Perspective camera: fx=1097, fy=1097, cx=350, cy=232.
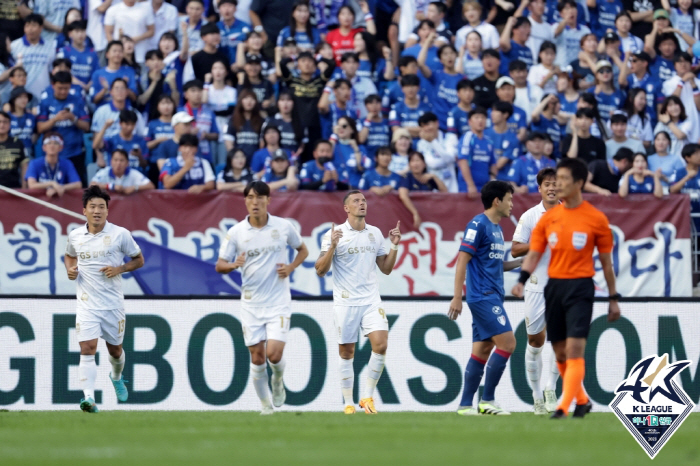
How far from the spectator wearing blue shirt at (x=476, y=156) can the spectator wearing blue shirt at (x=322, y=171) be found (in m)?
1.78

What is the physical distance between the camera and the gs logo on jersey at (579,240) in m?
9.14

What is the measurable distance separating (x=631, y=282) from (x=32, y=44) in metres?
10.3

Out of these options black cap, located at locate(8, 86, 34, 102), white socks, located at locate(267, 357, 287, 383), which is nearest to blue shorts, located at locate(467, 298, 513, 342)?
white socks, located at locate(267, 357, 287, 383)

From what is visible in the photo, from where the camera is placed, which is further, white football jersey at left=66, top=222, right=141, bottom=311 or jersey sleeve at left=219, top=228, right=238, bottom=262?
white football jersey at left=66, top=222, right=141, bottom=311

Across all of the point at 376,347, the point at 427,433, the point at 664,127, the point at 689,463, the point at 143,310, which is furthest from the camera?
the point at 664,127

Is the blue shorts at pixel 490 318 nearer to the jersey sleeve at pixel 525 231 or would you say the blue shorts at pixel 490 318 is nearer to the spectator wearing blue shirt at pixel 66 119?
the jersey sleeve at pixel 525 231

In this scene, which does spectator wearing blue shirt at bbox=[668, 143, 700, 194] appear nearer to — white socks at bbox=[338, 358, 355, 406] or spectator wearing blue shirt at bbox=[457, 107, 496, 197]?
spectator wearing blue shirt at bbox=[457, 107, 496, 197]

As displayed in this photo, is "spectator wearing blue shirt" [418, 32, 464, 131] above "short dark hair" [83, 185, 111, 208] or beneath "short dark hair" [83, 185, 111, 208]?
above

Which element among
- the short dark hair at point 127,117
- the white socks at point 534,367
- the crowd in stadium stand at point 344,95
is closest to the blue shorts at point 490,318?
the white socks at point 534,367

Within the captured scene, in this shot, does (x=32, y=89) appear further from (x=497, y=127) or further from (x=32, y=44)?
(x=497, y=127)

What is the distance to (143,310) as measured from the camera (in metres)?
13.7

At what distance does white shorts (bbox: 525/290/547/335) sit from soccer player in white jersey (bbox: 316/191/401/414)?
149 cm

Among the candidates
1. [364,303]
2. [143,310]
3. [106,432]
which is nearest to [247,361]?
[143,310]

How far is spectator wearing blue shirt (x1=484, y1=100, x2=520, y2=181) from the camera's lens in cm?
1658
